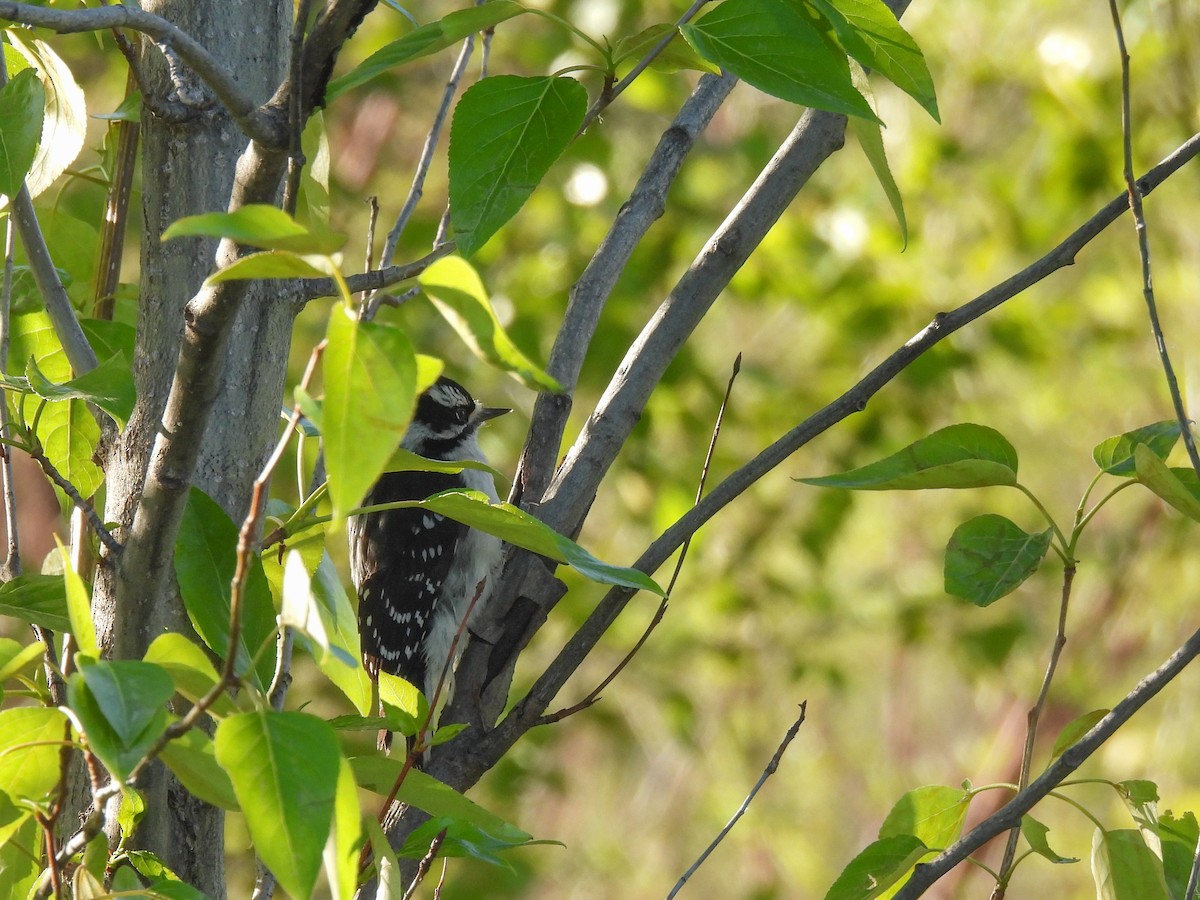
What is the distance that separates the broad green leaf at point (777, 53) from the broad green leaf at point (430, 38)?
161mm

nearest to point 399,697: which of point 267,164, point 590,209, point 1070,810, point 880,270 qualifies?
point 267,164

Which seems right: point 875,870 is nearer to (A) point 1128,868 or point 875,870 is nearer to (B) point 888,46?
(A) point 1128,868

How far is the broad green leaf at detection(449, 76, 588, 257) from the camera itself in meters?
1.00

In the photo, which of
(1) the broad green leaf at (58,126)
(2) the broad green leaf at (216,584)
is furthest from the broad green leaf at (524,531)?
(1) the broad green leaf at (58,126)

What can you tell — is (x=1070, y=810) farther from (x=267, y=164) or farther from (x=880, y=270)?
(x=267, y=164)

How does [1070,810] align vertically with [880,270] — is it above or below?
below

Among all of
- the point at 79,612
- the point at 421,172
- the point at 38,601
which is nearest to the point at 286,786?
the point at 79,612

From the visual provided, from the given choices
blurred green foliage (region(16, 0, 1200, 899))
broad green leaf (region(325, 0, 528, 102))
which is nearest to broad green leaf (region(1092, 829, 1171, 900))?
broad green leaf (region(325, 0, 528, 102))

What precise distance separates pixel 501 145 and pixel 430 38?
11cm

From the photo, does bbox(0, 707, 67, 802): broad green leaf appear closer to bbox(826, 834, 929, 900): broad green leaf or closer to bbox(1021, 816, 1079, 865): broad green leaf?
bbox(826, 834, 929, 900): broad green leaf

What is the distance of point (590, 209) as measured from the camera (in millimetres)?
5035

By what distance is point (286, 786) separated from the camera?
30.2 inches


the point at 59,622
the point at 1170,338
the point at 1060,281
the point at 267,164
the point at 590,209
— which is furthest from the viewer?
the point at 1060,281

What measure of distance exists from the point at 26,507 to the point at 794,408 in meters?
3.78
